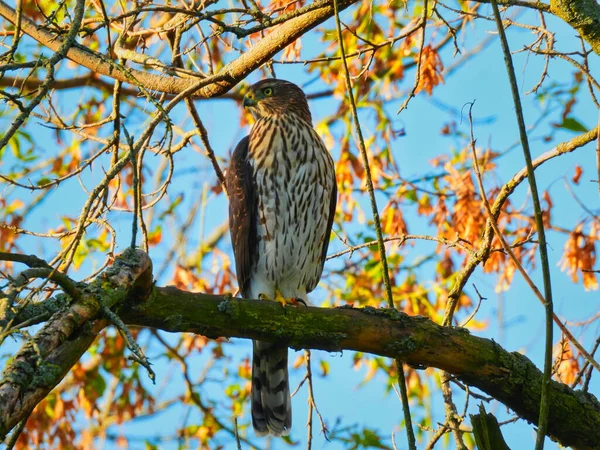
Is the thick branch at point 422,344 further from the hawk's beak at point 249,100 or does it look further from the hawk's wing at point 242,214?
the hawk's beak at point 249,100

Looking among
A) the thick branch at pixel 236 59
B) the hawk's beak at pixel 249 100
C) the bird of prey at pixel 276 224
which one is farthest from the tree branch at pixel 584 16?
the hawk's beak at pixel 249 100

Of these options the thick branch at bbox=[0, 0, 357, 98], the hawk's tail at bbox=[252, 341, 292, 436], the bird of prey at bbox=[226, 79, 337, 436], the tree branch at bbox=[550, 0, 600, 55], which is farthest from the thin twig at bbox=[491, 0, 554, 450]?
the hawk's tail at bbox=[252, 341, 292, 436]

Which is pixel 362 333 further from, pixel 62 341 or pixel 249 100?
pixel 249 100

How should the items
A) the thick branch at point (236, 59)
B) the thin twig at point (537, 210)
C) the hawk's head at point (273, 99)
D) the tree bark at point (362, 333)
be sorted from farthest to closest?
the hawk's head at point (273, 99)
the thick branch at point (236, 59)
the tree bark at point (362, 333)
the thin twig at point (537, 210)

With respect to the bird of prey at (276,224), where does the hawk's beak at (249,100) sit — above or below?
above

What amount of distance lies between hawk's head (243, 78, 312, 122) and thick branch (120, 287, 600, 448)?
253 centimetres

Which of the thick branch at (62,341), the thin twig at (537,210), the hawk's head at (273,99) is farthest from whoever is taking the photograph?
the hawk's head at (273,99)

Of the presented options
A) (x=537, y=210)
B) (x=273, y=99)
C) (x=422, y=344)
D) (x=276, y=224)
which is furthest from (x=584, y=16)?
(x=273, y=99)

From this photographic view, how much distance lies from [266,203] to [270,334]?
1812 millimetres

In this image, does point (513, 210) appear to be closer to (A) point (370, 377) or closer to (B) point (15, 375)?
(A) point (370, 377)

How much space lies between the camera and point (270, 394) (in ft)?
17.6

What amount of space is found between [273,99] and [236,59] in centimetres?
195

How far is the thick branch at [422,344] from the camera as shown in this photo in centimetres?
356

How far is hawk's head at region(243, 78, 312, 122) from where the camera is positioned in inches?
238
